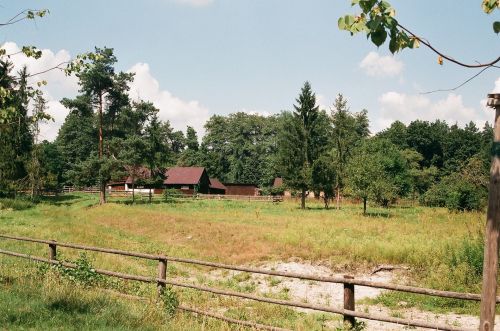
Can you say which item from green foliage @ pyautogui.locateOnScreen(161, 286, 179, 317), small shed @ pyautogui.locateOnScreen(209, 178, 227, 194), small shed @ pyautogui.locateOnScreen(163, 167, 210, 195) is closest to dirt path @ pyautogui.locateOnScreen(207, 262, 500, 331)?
green foliage @ pyautogui.locateOnScreen(161, 286, 179, 317)

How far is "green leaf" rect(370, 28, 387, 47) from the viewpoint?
3.11 metres

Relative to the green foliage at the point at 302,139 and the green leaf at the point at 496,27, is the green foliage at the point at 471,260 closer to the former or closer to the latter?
the green leaf at the point at 496,27

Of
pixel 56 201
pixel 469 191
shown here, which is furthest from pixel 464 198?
pixel 56 201

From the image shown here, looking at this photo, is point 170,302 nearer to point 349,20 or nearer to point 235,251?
point 349,20

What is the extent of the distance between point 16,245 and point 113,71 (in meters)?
37.5

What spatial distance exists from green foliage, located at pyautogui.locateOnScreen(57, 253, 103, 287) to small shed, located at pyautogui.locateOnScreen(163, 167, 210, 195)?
213ft

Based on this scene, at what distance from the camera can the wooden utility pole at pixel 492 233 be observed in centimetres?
396

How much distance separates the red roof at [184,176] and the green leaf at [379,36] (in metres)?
74.3

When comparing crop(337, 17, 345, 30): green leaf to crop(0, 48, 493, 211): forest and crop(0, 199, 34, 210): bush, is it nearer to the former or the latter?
crop(0, 48, 493, 211): forest

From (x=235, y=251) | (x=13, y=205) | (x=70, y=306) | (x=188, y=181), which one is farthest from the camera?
(x=188, y=181)

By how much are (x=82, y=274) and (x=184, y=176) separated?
227 ft

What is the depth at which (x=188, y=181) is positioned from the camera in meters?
77.6

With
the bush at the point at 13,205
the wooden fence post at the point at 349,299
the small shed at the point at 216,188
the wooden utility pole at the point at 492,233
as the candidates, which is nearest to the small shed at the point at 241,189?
the small shed at the point at 216,188

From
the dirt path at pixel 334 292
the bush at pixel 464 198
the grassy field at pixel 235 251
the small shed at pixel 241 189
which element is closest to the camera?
the grassy field at pixel 235 251
